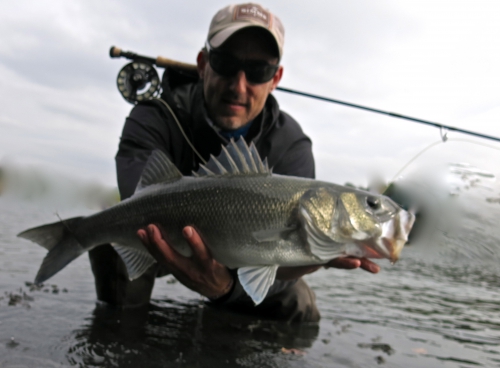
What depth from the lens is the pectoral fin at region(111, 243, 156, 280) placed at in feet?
10.4

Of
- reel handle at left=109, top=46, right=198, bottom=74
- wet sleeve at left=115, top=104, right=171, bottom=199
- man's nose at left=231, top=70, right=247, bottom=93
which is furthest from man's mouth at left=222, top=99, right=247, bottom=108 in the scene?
reel handle at left=109, top=46, right=198, bottom=74

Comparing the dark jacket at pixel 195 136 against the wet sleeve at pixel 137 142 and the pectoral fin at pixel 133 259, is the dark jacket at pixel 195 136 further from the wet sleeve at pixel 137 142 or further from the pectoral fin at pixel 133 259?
the pectoral fin at pixel 133 259

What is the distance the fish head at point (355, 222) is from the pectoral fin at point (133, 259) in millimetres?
1328

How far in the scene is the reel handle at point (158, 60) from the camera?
16.8 ft

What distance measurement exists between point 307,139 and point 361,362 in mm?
2334

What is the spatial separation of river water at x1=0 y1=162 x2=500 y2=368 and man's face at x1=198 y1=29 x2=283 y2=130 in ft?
5.36

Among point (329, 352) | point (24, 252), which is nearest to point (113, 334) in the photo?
point (329, 352)

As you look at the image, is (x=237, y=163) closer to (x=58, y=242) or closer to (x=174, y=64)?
(x=58, y=242)

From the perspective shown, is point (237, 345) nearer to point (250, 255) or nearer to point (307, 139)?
point (250, 255)

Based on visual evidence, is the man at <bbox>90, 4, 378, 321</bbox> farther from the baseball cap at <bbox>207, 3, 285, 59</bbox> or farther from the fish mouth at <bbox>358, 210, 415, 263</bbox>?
the fish mouth at <bbox>358, 210, 415, 263</bbox>

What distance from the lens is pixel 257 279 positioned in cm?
265

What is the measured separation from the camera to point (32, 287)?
13.8 ft

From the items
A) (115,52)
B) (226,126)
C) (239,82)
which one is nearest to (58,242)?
(226,126)

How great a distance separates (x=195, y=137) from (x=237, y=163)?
1.31 m
